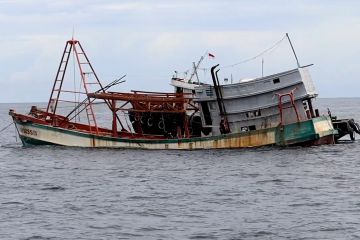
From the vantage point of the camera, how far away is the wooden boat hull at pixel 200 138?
44406mm

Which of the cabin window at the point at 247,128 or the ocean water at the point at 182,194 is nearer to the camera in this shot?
the ocean water at the point at 182,194

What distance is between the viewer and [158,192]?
3322cm

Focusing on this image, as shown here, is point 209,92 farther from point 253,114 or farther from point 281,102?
point 281,102

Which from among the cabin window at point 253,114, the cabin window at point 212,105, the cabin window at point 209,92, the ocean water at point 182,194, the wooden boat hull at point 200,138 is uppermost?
the cabin window at point 209,92

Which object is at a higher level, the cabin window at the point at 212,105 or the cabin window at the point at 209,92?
the cabin window at the point at 209,92

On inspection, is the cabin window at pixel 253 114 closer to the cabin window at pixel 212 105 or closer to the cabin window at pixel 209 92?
the cabin window at pixel 212 105

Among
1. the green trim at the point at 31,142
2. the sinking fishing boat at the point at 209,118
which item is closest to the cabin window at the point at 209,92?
the sinking fishing boat at the point at 209,118

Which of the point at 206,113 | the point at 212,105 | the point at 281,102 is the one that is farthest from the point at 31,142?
the point at 281,102

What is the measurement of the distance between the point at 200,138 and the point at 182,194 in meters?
13.8

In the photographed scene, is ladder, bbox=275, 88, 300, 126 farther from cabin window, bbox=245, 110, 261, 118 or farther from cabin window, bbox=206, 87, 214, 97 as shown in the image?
cabin window, bbox=206, 87, 214, 97

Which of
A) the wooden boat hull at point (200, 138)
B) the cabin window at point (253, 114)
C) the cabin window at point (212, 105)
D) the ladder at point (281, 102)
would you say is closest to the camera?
the ladder at point (281, 102)

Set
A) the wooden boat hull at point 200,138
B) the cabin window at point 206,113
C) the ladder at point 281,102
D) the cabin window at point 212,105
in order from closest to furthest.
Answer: the ladder at point 281,102 < the wooden boat hull at point 200,138 < the cabin window at point 212,105 < the cabin window at point 206,113

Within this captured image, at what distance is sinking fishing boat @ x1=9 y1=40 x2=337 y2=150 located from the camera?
1750 inches

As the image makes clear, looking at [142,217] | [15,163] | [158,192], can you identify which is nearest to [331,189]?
[158,192]
